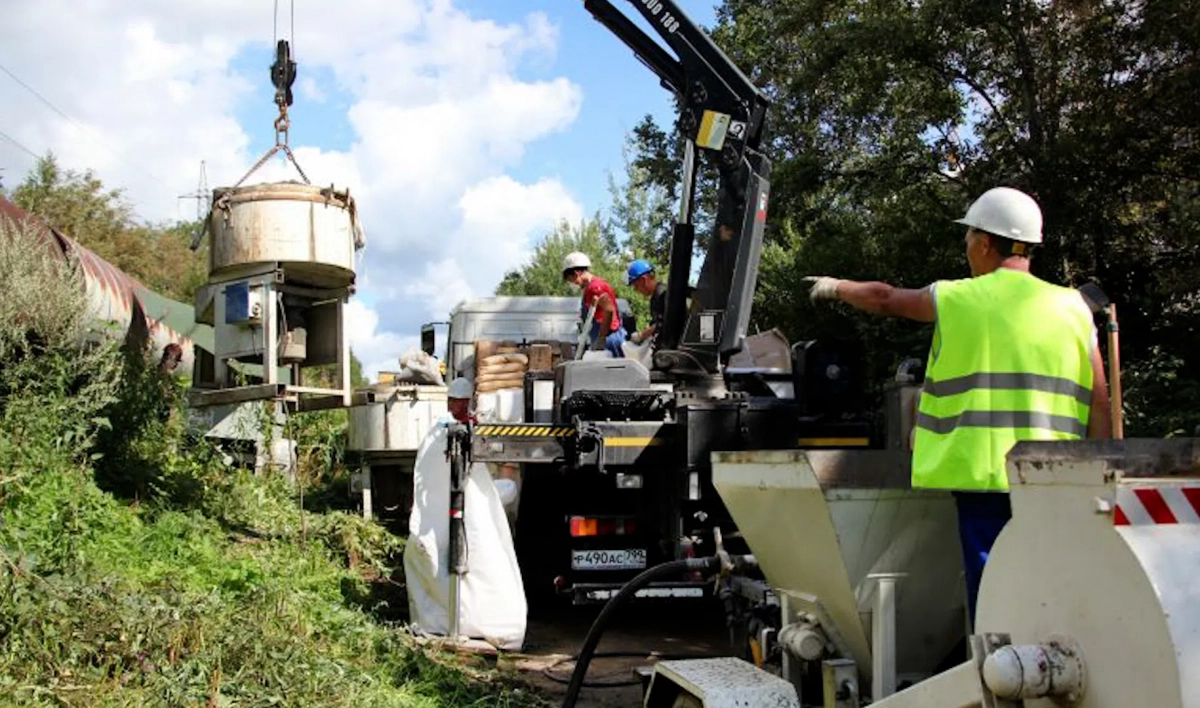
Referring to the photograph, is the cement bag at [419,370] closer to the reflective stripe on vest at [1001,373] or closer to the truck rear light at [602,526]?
the truck rear light at [602,526]

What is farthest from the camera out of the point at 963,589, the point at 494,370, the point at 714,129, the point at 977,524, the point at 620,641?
the point at 494,370

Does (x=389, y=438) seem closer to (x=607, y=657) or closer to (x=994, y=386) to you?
(x=607, y=657)

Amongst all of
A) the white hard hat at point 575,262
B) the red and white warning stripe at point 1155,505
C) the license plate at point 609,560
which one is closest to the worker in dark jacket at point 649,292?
the white hard hat at point 575,262

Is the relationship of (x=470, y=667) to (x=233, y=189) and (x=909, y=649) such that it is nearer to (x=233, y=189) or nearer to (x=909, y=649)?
(x=909, y=649)

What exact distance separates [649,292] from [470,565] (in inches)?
110

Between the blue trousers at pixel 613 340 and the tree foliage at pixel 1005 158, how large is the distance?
4.39 meters

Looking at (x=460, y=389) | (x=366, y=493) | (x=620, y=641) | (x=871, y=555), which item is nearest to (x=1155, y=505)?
(x=871, y=555)

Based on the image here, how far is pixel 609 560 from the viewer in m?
7.30

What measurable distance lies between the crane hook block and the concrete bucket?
6.96 metres

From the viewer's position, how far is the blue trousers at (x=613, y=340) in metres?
8.36

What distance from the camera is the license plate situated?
287 inches

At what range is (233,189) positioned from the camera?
30.7 ft

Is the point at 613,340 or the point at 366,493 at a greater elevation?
the point at 613,340

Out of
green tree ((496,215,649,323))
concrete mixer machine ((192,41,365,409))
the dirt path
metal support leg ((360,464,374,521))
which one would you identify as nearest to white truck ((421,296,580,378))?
metal support leg ((360,464,374,521))
